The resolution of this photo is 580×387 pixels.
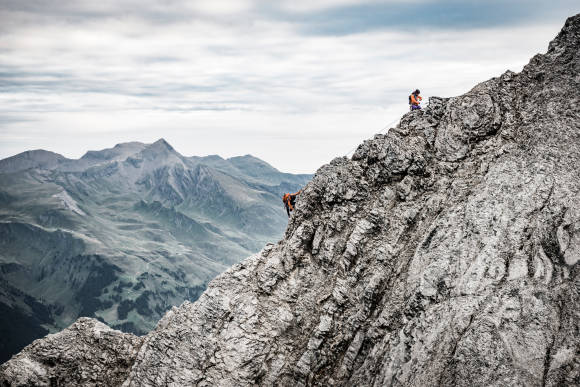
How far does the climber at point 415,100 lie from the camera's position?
39891 mm

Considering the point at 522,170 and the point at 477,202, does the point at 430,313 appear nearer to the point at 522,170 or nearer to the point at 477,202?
the point at 477,202

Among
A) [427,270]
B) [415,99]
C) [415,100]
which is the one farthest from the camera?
[415,99]

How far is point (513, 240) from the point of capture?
1016 inches

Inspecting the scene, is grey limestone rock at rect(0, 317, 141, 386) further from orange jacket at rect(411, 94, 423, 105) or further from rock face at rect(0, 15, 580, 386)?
orange jacket at rect(411, 94, 423, 105)

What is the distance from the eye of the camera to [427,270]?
2772cm

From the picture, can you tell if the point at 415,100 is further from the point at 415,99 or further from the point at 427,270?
the point at 427,270

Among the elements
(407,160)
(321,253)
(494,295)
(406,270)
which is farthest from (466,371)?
(407,160)

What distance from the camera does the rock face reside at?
23656 millimetres

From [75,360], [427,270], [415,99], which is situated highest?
[415,99]

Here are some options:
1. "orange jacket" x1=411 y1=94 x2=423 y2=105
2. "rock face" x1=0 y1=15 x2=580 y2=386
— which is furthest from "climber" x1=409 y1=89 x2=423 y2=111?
"rock face" x1=0 y1=15 x2=580 y2=386

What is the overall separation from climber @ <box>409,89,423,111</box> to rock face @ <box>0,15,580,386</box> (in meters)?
2.97

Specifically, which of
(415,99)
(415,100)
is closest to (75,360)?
(415,100)

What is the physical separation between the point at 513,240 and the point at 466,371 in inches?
386

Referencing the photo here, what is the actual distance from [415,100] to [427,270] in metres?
21.1
